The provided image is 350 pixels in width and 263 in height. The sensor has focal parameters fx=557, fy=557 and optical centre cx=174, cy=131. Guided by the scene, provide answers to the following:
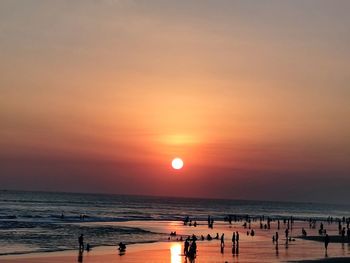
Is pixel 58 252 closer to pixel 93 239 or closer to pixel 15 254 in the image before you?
pixel 15 254

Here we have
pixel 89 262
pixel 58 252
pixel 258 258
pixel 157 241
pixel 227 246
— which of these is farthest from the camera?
pixel 157 241

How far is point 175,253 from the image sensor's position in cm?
4931

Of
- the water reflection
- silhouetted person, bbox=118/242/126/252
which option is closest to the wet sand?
the water reflection

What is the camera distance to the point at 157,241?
206ft

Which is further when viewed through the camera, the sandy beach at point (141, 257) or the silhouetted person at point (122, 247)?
the silhouetted person at point (122, 247)

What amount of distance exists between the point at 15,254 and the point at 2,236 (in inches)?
711

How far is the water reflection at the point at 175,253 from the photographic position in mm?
44000

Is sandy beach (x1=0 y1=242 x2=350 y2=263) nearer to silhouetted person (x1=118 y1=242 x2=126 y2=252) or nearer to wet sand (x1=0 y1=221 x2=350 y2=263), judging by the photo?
wet sand (x1=0 y1=221 x2=350 y2=263)

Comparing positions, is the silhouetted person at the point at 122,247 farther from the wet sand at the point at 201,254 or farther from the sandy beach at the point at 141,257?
the sandy beach at the point at 141,257

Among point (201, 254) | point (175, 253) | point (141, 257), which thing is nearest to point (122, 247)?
point (175, 253)

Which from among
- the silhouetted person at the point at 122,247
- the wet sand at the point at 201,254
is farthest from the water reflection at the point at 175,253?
the silhouetted person at the point at 122,247

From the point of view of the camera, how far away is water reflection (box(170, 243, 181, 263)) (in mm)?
44000

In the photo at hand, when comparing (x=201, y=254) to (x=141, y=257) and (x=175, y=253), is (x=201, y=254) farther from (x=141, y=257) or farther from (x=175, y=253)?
(x=141, y=257)

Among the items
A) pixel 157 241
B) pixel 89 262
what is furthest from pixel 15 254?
pixel 157 241
